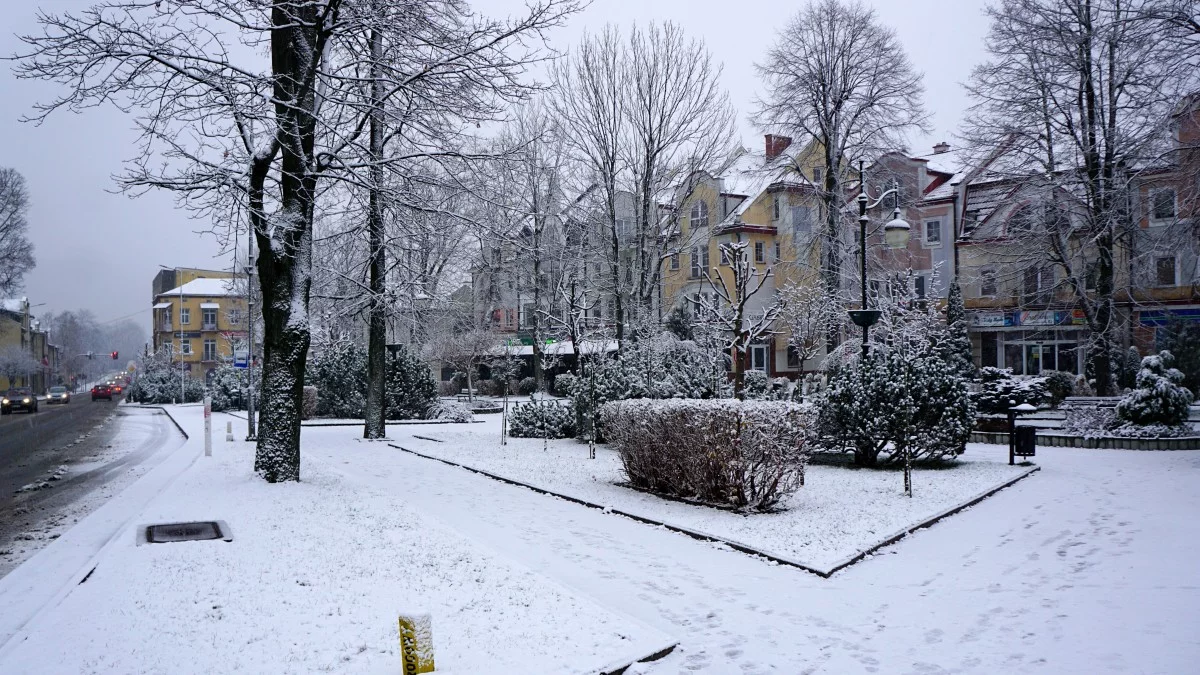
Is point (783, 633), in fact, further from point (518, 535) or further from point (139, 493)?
point (139, 493)

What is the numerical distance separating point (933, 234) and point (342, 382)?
31.6 m

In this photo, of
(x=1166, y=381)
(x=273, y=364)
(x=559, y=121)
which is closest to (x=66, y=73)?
(x=273, y=364)

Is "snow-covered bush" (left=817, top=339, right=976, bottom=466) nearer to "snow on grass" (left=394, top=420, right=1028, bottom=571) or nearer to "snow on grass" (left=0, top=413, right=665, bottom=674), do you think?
"snow on grass" (left=394, top=420, right=1028, bottom=571)

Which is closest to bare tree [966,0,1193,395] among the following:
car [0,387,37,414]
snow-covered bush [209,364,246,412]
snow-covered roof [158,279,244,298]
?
snow-covered bush [209,364,246,412]

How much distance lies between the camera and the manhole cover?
27.8 feet

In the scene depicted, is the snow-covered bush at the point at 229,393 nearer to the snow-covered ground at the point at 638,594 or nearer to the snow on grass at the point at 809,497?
the snow on grass at the point at 809,497

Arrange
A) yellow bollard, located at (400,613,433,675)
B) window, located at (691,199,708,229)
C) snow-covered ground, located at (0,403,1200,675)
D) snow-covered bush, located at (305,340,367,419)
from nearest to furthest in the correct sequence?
yellow bollard, located at (400,613,433,675)
snow-covered ground, located at (0,403,1200,675)
snow-covered bush, located at (305,340,367,419)
window, located at (691,199,708,229)

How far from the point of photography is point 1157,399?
1908cm

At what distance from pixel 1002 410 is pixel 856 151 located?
10351mm

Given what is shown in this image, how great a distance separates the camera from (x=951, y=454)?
52.5ft

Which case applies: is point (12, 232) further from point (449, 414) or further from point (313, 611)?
point (313, 611)

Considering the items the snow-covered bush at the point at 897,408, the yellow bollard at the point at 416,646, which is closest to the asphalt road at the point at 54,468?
the yellow bollard at the point at 416,646

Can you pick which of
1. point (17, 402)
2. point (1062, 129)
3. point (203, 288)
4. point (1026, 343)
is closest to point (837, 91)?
point (1062, 129)

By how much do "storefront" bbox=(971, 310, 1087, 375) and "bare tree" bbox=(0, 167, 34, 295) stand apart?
57890 millimetres
